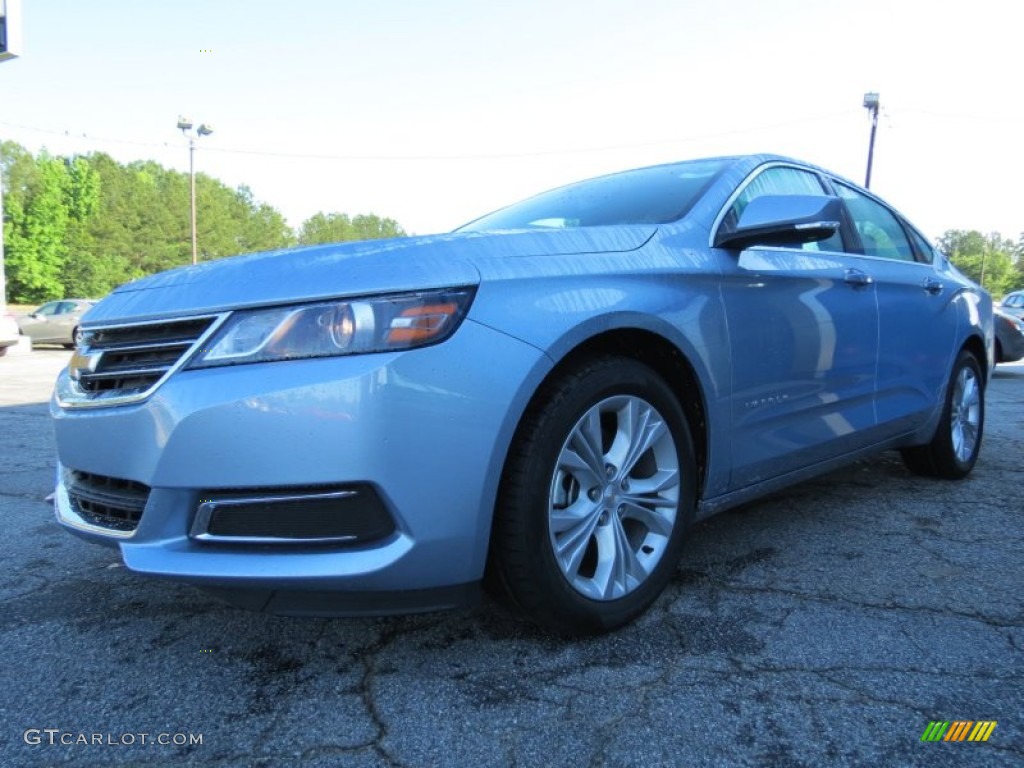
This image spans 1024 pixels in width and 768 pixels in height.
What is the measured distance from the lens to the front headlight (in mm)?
1638

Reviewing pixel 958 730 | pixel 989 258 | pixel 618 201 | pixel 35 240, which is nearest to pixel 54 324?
pixel 618 201

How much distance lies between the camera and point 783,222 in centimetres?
236

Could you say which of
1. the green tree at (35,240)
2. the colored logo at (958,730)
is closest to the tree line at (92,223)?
Answer: the green tree at (35,240)

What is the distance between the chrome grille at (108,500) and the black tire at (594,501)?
875mm

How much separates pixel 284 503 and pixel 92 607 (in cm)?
→ 116

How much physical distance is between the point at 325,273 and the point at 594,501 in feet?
3.06

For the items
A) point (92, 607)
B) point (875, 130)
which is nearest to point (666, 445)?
point (92, 607)

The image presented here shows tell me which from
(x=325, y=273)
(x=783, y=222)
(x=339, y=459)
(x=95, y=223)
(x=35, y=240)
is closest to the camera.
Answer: (x=339, y=459)

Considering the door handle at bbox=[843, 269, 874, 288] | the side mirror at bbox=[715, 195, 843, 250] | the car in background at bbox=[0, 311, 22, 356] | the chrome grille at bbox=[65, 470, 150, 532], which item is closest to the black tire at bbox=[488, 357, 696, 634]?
the side mirror at bbox=[715, 195, 843, 250]

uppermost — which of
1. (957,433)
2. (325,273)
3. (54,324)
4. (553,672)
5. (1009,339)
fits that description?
(325,273)

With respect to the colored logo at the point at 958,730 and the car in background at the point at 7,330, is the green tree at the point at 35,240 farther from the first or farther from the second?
the colored logo at the point at 958,730

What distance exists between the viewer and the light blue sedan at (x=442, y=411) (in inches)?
63.2

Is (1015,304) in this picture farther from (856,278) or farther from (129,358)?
(129,358)

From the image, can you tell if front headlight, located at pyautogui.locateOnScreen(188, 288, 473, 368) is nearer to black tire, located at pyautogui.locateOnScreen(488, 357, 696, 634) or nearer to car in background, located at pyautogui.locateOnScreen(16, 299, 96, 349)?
black tire, located at pyautogui.locateOnScreen(488, 357, 696, 634)
